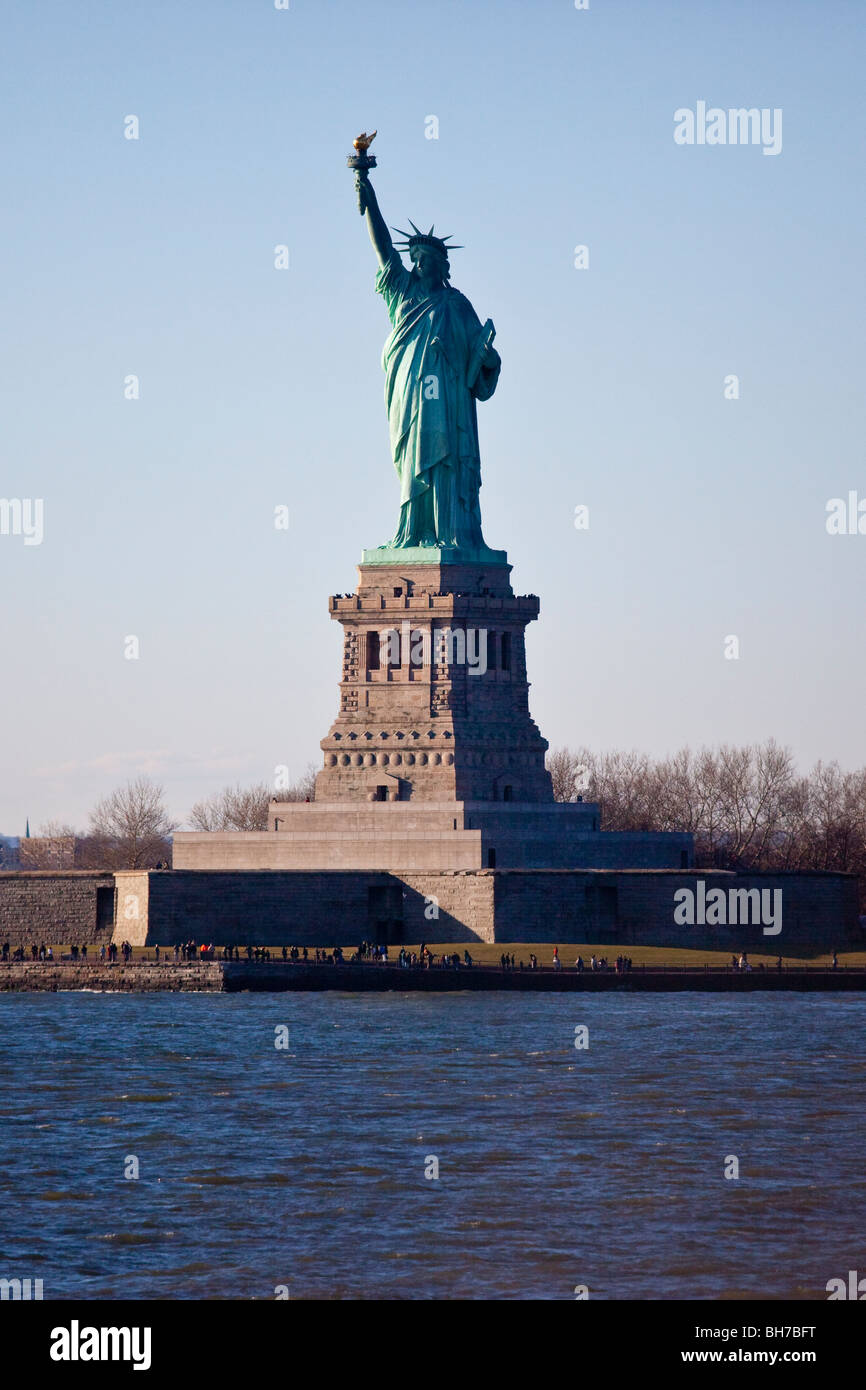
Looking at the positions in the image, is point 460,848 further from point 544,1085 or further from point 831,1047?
point 544,1085

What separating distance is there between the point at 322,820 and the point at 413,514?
424 inches

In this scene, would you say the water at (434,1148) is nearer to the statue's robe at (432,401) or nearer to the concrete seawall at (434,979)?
the concrete seawall at (434,979)

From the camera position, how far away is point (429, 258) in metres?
79.1

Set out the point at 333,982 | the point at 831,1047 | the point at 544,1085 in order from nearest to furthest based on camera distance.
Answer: the point at 544,1085, the point at 831,1047, the point at 333,982

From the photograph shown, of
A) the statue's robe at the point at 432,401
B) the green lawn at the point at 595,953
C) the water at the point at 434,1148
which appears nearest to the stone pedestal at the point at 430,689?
the statue's robe at the point at 432,401

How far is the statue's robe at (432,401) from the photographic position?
260ft

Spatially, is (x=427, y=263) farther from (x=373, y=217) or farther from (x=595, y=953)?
(x=595, y=953)

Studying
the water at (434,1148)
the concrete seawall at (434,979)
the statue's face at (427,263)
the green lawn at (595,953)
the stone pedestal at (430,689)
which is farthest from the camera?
the statue's face at (427,263)

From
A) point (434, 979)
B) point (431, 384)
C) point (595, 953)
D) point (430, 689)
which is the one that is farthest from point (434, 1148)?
point (431, 384)

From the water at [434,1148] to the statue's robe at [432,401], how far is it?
64.9 ft

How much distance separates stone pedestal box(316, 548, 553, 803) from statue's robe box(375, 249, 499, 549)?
4.88 feet

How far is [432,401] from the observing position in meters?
79.3
